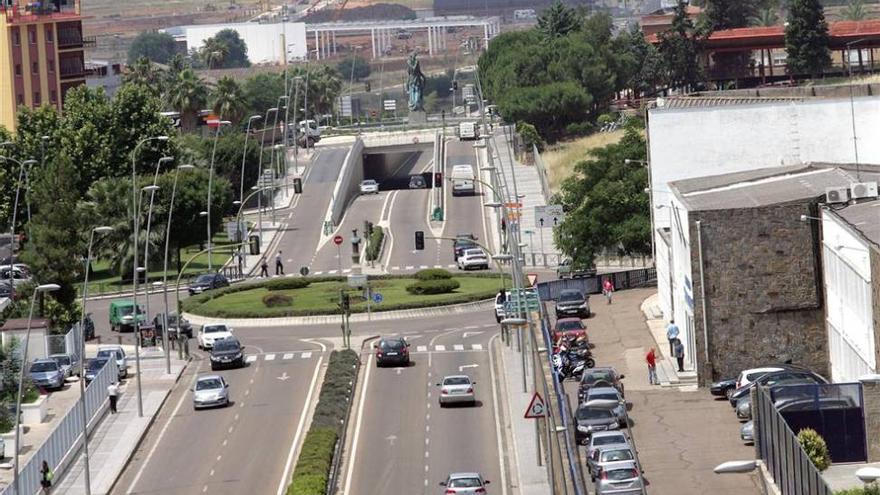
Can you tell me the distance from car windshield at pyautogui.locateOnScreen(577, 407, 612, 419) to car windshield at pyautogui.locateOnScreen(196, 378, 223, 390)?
18148 mm

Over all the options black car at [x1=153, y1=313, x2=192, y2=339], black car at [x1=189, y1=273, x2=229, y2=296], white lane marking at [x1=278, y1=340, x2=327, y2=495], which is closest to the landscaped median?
black car at [x1=189, y1=273, x2=229, y2=296]

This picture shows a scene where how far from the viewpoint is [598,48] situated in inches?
7657

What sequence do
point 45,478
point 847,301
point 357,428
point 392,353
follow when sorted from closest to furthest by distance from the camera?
point 45,478, point 847,301, point 357,428, point 392,353

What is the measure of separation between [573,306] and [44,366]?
78.8 ft

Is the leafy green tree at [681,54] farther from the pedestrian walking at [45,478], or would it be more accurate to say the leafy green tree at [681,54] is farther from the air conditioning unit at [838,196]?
the pedestrian walking at [45,478]

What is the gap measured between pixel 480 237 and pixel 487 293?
26.2 meters

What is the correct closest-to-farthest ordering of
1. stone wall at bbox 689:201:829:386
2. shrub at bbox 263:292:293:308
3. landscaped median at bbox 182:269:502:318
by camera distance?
stone wall at bbox 689:201:829:386 < landscaped median at bbox 182:269:502:318 < shrub at bbox 263:292:293:308

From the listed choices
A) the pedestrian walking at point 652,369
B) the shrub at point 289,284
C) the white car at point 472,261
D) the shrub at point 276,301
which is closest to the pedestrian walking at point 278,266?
the shrub at point 289,284

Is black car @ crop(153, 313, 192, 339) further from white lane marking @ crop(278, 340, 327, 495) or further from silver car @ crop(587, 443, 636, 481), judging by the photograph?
silver car @ crop(587, 443, 636, 481)

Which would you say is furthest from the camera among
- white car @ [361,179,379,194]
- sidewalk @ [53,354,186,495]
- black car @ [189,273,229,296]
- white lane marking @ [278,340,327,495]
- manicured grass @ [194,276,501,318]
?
white car @ [361,179,379,194]

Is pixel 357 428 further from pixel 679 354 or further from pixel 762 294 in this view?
pixel 762 294

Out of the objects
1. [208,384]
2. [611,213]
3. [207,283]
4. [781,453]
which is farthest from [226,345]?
[781,453]

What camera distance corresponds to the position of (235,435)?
7019 centimetres

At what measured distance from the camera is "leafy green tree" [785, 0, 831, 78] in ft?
577
